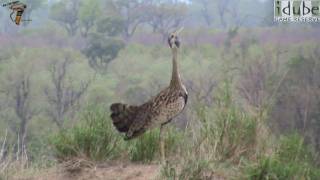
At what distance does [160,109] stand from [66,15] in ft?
115

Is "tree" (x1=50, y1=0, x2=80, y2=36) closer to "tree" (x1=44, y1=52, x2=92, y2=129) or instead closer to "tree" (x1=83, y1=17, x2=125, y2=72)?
"tree" (x1=83, y1=17, x2=125, y2=72)

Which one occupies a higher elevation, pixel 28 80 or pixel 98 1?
pixel 98 1

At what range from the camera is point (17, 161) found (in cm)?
598

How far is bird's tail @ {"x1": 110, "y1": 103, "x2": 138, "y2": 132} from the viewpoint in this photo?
17.2 feet

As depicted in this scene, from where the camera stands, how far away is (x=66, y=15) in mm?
39219

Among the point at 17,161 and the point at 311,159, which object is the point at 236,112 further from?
the point at 17,161

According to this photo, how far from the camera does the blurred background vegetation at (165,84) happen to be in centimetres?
534

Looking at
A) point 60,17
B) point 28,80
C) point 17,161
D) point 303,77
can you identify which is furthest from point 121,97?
point 17,161

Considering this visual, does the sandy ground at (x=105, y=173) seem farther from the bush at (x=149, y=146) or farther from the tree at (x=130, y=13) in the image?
the tree at (x=130, y=13)

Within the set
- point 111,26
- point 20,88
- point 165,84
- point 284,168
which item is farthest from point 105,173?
point 111,26

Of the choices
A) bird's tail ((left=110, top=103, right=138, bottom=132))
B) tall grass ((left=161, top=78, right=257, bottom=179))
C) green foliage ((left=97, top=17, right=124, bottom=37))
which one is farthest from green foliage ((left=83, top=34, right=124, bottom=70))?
bird's tail ((left=110, top=103, right=138, bottom=132))

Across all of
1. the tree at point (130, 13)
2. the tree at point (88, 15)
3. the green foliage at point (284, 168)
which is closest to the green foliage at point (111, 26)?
the tree at point (88, 15)

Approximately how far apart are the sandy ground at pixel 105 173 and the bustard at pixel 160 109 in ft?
0.66

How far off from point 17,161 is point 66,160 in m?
0.70
